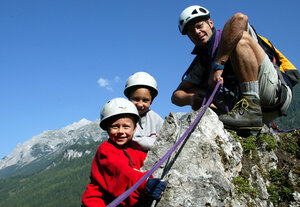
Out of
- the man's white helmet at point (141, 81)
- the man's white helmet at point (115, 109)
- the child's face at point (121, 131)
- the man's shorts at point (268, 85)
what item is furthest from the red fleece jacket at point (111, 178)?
the man's shorts at point (268, 85)

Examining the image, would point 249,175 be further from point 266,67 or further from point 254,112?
point 266,67

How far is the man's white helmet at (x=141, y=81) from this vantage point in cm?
635

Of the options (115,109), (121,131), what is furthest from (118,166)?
(115,109)

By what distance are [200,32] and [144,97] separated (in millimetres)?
1985

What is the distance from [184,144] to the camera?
13.9 ft

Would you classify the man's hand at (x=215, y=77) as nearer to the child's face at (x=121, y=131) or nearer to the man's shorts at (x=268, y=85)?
the man's shorts at (x=268, y=85)

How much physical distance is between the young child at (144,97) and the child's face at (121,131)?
1229 mm

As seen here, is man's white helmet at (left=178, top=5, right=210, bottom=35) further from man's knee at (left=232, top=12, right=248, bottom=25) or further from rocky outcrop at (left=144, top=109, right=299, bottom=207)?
rocky outcrop at (left=144, top=109, right=299, bottom=207)

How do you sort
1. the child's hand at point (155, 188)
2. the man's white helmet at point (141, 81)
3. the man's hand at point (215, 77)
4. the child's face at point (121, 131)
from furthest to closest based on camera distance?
the man's white helmet at point (141, 81), the man's hand at point (215, 77), the child's face at point (121, 131), the child's hand at point (155, 188)

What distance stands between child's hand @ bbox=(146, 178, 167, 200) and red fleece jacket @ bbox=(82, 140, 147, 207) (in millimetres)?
70

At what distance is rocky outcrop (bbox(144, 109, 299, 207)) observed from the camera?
11.2 feet

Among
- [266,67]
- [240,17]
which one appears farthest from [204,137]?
[240,17]

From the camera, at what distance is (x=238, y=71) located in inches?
195

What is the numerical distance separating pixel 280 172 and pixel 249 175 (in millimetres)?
781
